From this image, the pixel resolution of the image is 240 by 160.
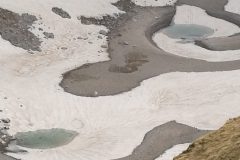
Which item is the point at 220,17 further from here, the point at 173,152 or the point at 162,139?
the point at 173,152

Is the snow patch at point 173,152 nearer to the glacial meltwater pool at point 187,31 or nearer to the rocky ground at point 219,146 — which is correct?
the rocky ground at point 219,146

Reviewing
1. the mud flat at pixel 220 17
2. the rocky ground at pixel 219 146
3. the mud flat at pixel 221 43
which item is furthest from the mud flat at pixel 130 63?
the rocky ground at pixel 219 146

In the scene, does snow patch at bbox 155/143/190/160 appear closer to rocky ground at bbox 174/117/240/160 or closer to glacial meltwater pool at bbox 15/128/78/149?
glacial meltwater pool at bbox 15/128/78/149

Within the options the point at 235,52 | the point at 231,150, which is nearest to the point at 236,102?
the point at 235,52

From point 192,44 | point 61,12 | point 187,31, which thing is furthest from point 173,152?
point 187,31

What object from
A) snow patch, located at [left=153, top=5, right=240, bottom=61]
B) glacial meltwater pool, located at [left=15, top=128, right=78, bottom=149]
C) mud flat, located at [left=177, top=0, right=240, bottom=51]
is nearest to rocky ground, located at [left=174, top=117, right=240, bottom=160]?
glacial meltwater pool, located at [left=15, top=128, right=78, bottom=149]
